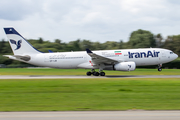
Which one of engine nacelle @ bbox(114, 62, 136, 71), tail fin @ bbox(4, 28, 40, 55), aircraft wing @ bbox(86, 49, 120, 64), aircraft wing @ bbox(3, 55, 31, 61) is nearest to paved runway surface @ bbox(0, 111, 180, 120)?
engine nacelle @ bbox(114, 62, 136, 71)

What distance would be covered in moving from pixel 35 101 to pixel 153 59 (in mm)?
21117

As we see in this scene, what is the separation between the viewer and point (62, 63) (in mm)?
29375

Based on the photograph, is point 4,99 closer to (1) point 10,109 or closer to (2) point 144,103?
(1) point 10,109

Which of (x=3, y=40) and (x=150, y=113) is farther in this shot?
(x=3, y=40)

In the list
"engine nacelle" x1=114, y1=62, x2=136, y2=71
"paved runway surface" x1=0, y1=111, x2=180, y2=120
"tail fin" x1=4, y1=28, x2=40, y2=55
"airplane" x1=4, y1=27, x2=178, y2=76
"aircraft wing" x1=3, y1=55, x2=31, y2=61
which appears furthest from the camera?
"tail fin" x1=4, y1=28, x2=40, y2=55

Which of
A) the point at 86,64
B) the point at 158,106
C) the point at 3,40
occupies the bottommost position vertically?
the point at 158,106

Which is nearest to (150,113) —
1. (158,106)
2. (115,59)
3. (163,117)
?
(163,117)

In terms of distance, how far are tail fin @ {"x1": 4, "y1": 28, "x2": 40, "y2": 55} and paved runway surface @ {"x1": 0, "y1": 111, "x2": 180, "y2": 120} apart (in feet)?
72.3

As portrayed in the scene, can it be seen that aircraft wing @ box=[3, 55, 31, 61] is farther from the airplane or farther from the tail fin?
the tail fin

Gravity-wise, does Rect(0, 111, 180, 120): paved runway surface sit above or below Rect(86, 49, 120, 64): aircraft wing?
below

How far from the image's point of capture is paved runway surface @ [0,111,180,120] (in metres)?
7.92

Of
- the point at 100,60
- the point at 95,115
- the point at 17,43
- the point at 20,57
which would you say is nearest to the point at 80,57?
the point at 100,60

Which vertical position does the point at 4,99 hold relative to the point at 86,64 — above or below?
below

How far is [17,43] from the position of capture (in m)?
29.5
